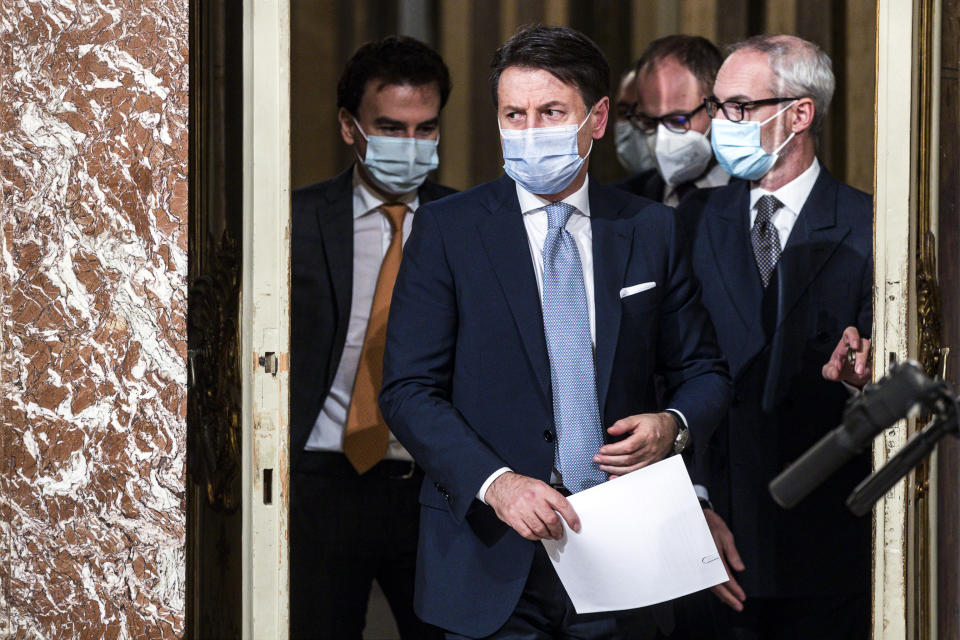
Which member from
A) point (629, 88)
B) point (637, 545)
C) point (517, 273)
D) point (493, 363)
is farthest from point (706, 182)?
point (637, 545)

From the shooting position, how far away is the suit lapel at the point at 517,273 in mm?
2535

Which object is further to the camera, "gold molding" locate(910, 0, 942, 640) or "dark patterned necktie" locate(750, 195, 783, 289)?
"dark patterned necktie" locate(750, 195, 783, 289)

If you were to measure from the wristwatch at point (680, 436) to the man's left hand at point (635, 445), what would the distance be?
0.11 ft

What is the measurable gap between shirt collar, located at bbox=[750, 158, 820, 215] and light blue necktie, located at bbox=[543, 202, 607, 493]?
37.1 inches

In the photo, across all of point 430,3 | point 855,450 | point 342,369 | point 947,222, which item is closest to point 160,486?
point 342,369

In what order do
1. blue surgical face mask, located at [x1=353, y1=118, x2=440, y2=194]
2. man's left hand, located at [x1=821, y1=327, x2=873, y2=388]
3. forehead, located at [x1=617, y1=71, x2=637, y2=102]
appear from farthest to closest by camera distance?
forehead, located at [x1=617, y1=71, x2=637, y2=102], blue surgical face mask, located at [x1=353, y1=118, x2=440, y2=194], man's left hand, located at [x1=821, y1=327, x2=873, y2=388]

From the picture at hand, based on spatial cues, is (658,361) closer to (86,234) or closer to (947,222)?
(947,222)

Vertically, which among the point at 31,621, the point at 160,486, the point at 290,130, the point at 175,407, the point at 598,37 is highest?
the point at 598,37

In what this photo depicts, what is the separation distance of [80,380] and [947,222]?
1.80m

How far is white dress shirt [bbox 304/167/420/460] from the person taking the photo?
338 centimetres

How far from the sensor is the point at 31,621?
8.38ft

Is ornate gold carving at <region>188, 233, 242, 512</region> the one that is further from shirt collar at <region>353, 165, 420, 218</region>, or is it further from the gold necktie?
shirt collar at <region>353, 165, 420, 218</region>

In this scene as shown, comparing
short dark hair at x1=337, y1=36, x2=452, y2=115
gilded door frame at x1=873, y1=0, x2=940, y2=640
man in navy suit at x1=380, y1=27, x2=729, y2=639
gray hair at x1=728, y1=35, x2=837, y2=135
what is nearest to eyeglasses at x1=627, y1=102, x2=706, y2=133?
gray hair at x1=728, y1=35, x2=837, y2=135

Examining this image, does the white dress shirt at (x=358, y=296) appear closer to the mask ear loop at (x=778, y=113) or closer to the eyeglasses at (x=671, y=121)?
the eyeglasses at (x=671, y=121)
